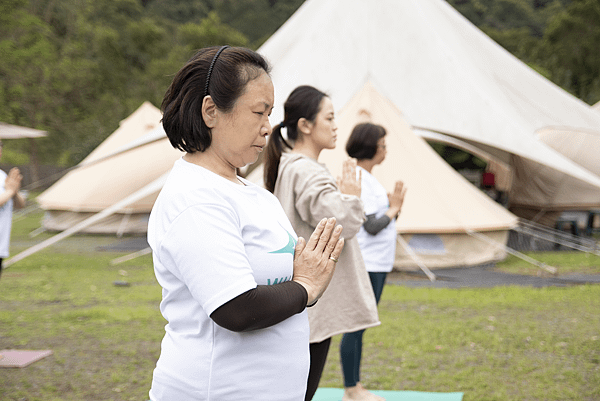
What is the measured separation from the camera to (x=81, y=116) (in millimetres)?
32156

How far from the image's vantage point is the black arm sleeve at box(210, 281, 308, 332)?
4.30ft

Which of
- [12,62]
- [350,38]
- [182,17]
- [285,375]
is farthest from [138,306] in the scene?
[182,17]

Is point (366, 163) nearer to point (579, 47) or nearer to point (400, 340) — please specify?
point (400, 340)

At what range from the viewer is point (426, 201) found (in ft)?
28.2

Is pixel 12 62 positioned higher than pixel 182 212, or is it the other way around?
pixel 182 212

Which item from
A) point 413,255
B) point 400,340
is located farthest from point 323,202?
point 413,255

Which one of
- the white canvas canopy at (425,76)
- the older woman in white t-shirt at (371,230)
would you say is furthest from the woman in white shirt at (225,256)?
the white canvas canopy at (425,76)

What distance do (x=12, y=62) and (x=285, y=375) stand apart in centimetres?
2989

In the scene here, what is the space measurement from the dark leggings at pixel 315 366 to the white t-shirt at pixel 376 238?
0.83 meters

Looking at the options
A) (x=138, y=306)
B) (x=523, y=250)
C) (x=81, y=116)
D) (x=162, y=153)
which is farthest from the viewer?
(x=81, y=116)

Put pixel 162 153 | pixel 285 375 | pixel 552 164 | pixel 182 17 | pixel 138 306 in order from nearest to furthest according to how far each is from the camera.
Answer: pixel 285 375 → pixel 138 306 → pixel 552 164 → pixel 162 153 → pixel 182 17

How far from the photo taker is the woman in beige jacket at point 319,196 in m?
2.48

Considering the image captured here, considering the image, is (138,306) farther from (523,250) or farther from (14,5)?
(14,5)

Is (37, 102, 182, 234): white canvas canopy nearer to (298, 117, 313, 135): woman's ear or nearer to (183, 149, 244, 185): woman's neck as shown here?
(298, 117, 313, 135): woman's ear
